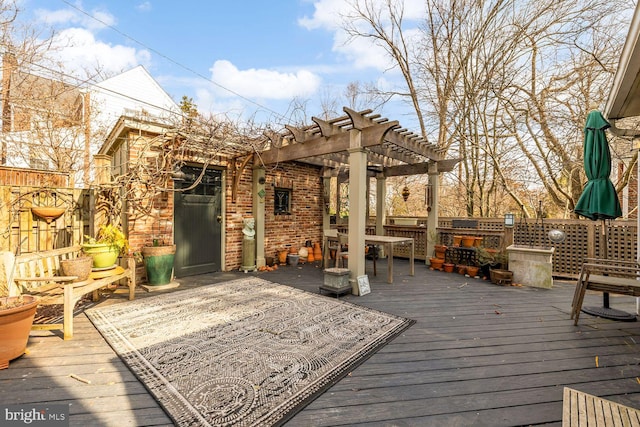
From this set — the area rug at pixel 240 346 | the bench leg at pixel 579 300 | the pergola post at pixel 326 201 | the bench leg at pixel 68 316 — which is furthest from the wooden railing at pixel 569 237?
the bench leg at pixel 68 316

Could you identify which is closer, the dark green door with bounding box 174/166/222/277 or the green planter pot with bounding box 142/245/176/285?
the green planter pot with bounding box 142/245/176/285

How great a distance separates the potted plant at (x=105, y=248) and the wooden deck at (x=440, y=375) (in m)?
0.63

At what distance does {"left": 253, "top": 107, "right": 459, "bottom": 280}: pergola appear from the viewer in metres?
4.15

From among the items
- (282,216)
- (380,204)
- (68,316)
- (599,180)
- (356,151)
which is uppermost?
(356,151)

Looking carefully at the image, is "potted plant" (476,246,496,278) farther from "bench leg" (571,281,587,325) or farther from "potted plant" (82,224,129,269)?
"potted plant" (82,224,129,269)

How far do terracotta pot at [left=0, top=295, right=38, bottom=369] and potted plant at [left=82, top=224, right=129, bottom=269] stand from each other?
3.64ft

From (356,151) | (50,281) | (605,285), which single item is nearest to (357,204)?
(356,151)

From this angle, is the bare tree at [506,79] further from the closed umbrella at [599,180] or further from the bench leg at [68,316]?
the bench leg at [68,316]

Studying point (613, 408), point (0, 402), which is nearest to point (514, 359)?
point (613, 408)

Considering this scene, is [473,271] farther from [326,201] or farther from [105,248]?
[105,248]

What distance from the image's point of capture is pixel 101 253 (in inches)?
134

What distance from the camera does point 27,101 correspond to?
23.0 feet

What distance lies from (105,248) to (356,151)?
356 centimetres

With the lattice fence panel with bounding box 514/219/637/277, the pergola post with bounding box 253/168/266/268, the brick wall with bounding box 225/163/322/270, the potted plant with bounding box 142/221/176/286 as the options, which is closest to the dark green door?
the brick wall with bounding box 225/163/322/270
